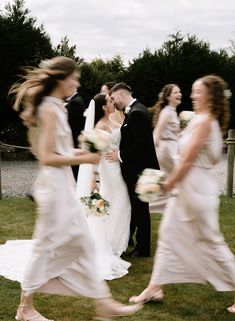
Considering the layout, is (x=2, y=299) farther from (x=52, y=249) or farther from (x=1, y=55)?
(x=1, y=55)

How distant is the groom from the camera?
21.0ft

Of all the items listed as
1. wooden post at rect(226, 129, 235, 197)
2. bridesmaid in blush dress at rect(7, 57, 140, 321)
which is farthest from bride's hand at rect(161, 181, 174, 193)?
wooden post at rect(226, 129, 235, 197)

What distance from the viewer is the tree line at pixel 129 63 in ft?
70.6

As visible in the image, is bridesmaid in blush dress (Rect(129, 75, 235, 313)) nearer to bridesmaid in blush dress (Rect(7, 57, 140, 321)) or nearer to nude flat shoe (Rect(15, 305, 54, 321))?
bridesmaid in blush dress (Rect(7, 57, 140, 321))

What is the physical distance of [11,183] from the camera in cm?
1394

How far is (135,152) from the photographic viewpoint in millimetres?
6484

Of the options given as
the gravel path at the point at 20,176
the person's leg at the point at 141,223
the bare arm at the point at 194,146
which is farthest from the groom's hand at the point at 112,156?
the gravel path at the point at 20,176

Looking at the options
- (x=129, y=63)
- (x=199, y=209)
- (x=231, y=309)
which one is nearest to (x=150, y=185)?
(x=199, y=209)

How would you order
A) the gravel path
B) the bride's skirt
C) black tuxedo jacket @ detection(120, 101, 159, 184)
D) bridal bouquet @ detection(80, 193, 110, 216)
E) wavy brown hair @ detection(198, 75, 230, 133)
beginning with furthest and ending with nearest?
the gravel path
bridal bouquet @ detection(80, 193, 110, 216)
black tuxedo jacket @ detection(120, 101, 159, 184)
the bride's skirt
wavy brown hair @ detection(198, 75, 230, 133)

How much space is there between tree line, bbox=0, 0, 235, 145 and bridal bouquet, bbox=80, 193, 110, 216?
15139mm

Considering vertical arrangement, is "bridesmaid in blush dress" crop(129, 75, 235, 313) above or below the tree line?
below

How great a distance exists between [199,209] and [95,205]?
2.14 meters

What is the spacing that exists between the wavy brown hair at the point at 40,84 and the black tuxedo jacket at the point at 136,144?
2171mm

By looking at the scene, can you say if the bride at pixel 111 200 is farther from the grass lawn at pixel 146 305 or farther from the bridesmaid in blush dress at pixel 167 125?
the bridesmaid in blush dress at pixel 167 125
